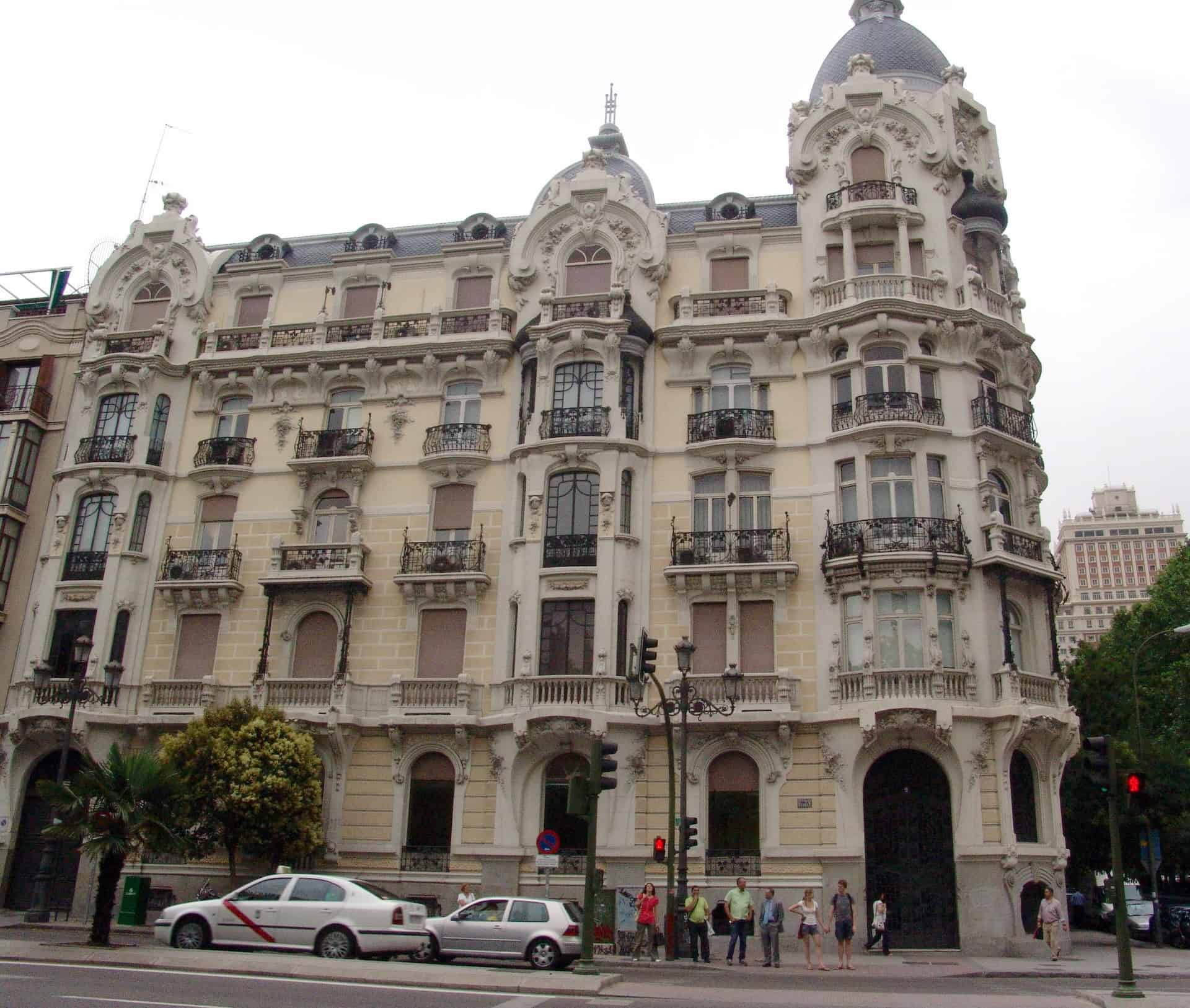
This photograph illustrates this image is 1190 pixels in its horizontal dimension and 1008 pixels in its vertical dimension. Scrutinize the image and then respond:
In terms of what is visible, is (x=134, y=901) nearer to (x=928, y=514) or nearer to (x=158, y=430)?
(x=158, y=430)

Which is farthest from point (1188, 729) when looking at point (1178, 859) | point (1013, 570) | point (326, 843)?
point (326, 843)

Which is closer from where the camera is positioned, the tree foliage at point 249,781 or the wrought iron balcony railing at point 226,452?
the tree foliage at point 249,781

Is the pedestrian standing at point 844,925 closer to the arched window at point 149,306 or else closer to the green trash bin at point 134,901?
the green trash bin at point 134,901

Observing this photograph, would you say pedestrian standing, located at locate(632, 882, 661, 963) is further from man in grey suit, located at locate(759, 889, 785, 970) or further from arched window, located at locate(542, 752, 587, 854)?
arched window, located at locate(542, 752, 587, 854)

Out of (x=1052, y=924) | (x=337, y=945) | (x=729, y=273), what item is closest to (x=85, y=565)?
(x=337, y=945)

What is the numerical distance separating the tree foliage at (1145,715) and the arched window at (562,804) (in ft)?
51.6

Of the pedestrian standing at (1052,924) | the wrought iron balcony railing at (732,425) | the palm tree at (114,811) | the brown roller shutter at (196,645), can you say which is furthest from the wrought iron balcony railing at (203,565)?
the pedestrian standing at (1052,924)

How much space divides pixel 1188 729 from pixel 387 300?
3840 cm

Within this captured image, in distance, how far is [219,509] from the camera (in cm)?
3584

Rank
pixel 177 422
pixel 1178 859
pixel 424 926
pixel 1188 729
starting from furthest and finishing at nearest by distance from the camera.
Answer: pixel 1188 729
pixel 1178 859
pixel 177 422
pixel 424 926

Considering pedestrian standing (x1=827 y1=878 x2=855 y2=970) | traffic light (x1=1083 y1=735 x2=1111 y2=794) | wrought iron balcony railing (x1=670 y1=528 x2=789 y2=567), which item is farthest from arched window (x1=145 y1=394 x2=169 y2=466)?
traffic light (x1=1083 y1=735 x2=1111 y2=794)

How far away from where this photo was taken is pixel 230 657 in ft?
111

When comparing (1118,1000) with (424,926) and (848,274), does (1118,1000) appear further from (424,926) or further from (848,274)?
(848,274)

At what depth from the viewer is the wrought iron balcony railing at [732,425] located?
32.8 metres
